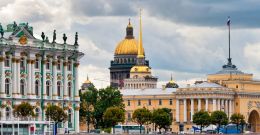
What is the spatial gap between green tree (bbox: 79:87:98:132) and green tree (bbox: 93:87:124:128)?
74 centimetres

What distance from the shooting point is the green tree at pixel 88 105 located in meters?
153

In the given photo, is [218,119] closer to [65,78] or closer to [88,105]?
[88,105]

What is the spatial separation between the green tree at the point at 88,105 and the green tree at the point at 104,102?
2.42ft

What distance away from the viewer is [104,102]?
507 ft

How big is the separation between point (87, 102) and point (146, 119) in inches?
457

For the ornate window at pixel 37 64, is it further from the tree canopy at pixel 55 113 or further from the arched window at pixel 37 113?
the tree canopy at pixel 55 113

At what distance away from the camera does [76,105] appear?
425 ft

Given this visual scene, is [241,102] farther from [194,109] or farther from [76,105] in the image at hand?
[76,105]

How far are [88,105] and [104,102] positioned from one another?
2.66 meters

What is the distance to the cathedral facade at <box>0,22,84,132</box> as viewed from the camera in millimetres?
118375

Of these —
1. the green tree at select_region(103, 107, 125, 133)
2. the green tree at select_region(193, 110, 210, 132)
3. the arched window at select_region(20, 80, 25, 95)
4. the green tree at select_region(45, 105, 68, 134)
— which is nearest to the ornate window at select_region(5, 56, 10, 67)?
the arched window at select_region(20, 80, 25, 95)

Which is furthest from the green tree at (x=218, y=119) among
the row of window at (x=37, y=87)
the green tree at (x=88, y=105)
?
the row of window at (x=37, y=87)

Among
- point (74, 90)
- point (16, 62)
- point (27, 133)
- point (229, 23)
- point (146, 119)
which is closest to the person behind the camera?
point (27, 133)

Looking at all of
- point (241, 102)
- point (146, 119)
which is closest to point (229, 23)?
point (241, 102)
